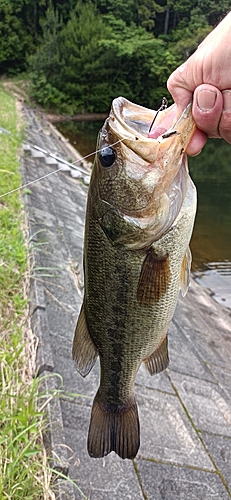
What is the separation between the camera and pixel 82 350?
6.37 ft

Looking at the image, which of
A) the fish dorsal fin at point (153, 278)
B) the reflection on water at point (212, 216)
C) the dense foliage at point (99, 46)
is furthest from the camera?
the dense foliage at point (99, 46)

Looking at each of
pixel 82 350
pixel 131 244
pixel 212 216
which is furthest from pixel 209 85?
pixel 212 216

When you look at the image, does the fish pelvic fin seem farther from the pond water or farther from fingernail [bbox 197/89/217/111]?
the pond water

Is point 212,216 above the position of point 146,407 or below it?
below

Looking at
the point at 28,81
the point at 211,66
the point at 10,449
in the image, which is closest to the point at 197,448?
the point at 10,449

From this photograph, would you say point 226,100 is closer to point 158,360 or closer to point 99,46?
point 158,360

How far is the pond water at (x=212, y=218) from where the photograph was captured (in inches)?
375

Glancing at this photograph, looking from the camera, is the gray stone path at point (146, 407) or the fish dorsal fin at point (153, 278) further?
the gray stone path at point (146, 407)

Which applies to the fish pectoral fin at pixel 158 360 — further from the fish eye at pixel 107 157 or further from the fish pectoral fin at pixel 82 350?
the fish eye at pixel 107 157

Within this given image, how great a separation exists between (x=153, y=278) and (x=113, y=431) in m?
0.74

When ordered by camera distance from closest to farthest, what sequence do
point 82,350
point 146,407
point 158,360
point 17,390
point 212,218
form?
point 82,350
point 158,360
point 17,390
point 146,407
point 212,218

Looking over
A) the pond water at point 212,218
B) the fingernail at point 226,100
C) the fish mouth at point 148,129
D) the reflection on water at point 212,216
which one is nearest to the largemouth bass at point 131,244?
the fish mouth at point 148,129

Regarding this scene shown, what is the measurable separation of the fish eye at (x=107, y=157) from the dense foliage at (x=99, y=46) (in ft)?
102

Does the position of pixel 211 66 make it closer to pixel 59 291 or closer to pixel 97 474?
pixel 97 474
